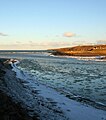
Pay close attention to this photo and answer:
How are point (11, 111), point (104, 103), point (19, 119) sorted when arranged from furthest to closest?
point (104, 103) → point (11, 111) → point (19, 119)

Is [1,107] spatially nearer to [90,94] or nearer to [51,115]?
[51,115]

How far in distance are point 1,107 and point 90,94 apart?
10.9 metres

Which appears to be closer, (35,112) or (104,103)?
(35,112)

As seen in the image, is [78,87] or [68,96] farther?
[78,87]

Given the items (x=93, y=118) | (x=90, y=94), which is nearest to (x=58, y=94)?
(x=90, y=94)

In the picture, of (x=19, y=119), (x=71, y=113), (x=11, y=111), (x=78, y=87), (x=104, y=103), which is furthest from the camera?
(x=78, y=87)

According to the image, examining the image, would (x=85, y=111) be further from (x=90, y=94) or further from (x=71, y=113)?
(x=90, y=94)

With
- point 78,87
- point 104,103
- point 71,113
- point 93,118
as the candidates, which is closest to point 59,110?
point 71,113

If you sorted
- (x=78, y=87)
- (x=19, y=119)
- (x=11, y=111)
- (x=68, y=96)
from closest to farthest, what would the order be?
1. (x=19, y=119)
2. (x=11, y=111)
3. (x=68, y=96)
4. (x=78, y=87)

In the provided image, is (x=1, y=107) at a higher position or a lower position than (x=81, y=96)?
higher

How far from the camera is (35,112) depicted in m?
13.7

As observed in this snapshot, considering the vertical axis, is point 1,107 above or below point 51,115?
above

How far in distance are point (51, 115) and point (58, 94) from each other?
7502 millimetres

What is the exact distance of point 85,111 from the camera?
1565cm
